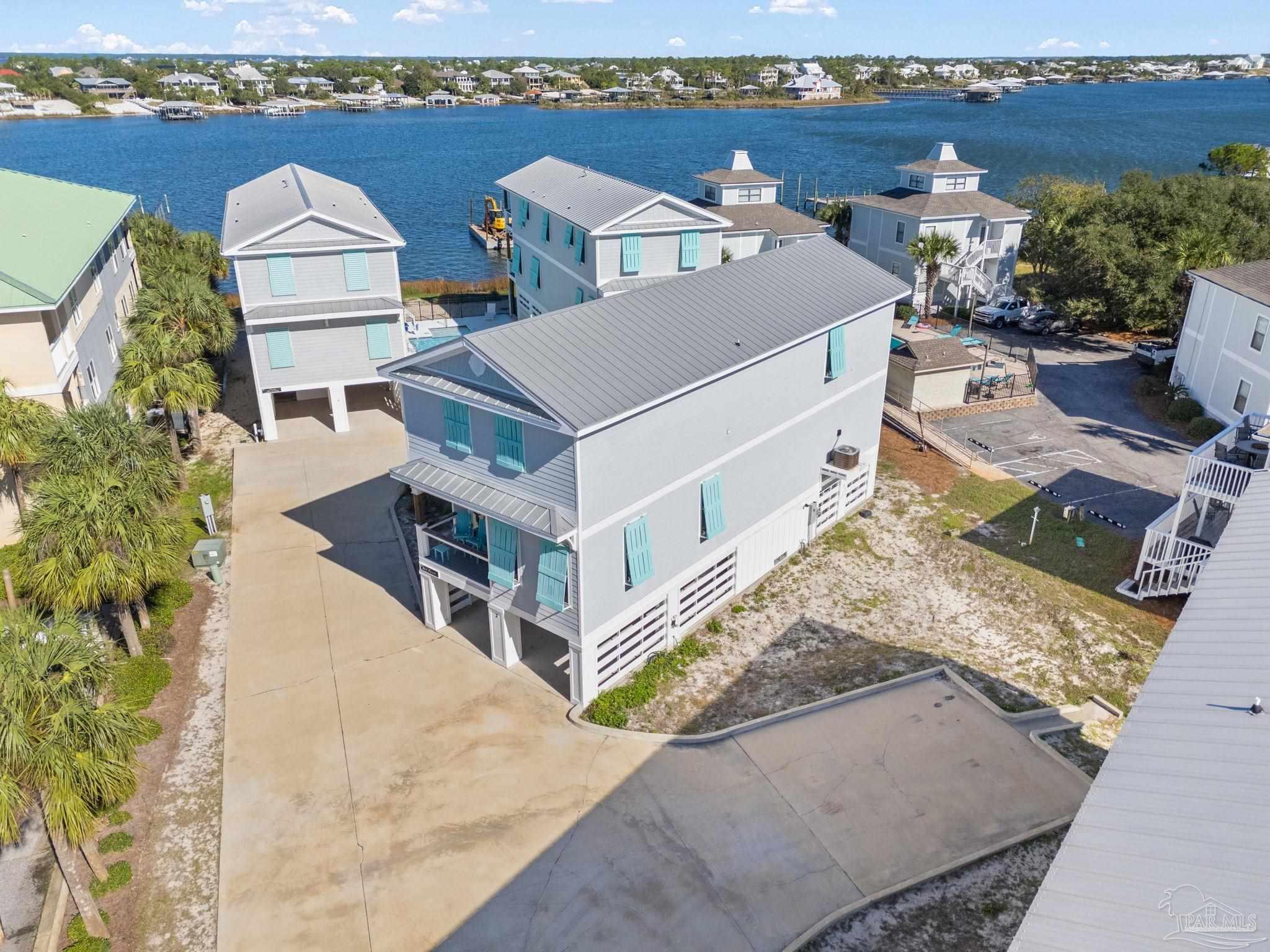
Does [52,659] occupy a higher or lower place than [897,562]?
higher

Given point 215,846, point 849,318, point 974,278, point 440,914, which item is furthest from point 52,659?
point 974,278

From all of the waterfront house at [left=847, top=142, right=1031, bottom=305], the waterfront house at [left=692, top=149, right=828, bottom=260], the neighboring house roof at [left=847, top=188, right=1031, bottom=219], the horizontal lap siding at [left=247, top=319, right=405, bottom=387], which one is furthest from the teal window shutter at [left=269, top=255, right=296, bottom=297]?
the neighboring house roof at [left=847, top=188, right=1031, bottom=219]

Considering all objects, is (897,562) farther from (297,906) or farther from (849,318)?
(297,906)

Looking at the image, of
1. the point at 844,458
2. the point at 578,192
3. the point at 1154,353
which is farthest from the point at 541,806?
the point at 1154,353

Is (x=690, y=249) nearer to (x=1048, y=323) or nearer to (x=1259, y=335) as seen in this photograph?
(x=1259, y=335)

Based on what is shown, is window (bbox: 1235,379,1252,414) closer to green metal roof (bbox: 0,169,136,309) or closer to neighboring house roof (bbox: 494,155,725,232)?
neighboring house roof (bbox: 494,155,725,232)

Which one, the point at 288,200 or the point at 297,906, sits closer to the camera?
the point at 297,906
